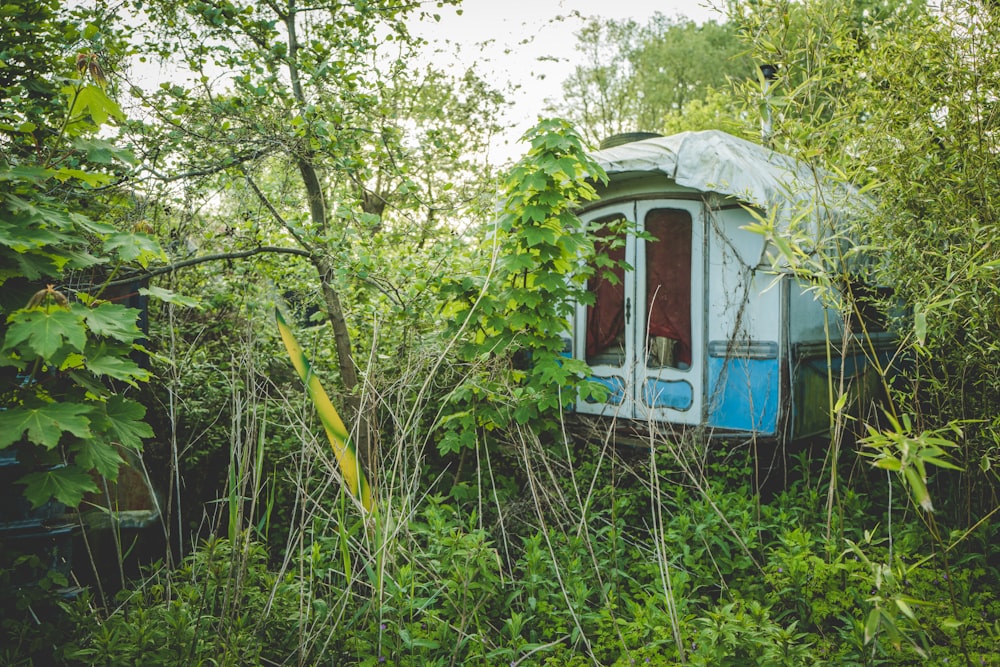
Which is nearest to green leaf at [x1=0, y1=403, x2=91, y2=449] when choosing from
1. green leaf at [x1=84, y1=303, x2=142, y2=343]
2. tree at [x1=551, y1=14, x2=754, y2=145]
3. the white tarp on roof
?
green leaf at [x1=84, y1=303, x2=142, y2=343]

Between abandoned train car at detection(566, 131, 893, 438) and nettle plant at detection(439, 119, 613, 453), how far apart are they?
605 mm

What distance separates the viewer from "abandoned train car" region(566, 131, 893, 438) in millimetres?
4816

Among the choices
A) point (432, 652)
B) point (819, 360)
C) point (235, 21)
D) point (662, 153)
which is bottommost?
point (432, 652)

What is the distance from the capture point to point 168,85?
3.63 metres

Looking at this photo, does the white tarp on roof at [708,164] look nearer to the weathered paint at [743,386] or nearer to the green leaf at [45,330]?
the weathered paint at [743,386]

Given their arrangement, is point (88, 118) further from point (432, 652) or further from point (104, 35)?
point (432, 652)

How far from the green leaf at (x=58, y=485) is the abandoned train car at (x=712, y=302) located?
3.52m

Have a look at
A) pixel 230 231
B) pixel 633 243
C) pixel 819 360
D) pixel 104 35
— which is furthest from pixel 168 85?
pixel 819 360

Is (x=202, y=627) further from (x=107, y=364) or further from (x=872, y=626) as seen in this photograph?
(x=872, y=626)

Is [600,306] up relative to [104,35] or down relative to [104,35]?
down

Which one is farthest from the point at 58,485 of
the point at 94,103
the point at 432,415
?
the point at 432,415

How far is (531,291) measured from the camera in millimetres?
4199

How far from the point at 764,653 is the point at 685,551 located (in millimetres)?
886

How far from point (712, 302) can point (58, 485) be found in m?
4.67
